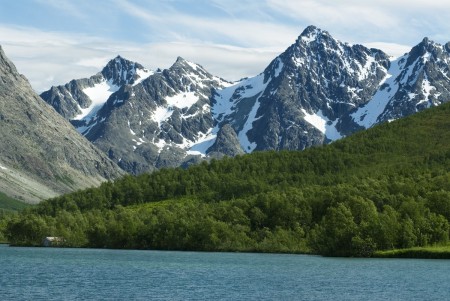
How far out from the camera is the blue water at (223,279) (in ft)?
326

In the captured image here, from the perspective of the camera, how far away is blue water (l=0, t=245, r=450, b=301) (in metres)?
99.4

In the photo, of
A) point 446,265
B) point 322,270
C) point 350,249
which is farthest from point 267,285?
point 350,249

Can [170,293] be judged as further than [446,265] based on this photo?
No

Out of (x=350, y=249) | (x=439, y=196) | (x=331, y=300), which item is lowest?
(x=331, y=300)

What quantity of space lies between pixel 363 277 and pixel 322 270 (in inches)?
607

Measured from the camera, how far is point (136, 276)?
126 meters

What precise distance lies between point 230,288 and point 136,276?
22279 mm

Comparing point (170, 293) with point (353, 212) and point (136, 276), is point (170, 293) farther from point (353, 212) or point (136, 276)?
point (353, 212)

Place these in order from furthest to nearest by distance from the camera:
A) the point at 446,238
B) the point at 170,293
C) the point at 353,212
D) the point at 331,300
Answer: the point at 353,212
the point at 446,238
the point at 170,293
the point at 331,300

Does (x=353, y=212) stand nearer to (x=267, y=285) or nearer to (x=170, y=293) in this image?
(x=267, y=285)

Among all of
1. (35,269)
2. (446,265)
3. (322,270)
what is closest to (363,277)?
(322,270)

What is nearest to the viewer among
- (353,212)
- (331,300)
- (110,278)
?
(331,300)

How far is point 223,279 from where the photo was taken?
12156 centimetres

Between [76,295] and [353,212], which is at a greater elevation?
[353,212]
